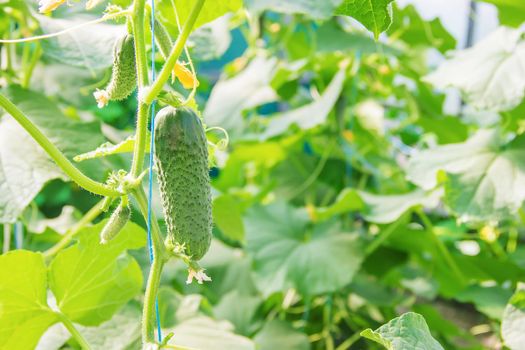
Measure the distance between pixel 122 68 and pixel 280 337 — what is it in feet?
2.90

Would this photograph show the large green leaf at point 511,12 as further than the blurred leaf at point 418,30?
No

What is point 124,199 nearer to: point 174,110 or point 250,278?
point 174,110

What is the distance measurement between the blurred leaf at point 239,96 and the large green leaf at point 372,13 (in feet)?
3.58

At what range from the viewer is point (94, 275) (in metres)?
0.77

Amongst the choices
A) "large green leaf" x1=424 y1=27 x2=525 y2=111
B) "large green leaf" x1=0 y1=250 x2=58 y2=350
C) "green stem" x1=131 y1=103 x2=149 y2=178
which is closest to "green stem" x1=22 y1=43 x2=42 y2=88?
"large green leaf" x1=0 y1=250 x2=58 y2=350

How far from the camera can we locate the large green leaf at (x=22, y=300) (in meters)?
0.68

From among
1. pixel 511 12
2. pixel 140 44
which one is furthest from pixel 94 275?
pixel 511 12

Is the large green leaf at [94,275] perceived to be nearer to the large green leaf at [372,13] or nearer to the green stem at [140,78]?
the green stem at [140,78]

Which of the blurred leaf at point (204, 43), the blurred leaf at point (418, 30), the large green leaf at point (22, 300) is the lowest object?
the blurred leaf at point (418, 30)

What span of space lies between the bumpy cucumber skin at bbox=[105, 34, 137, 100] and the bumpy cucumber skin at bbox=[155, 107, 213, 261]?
2.3 inches

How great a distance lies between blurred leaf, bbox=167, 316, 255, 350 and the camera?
0.92 m

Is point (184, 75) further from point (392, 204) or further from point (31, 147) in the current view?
point (392, 204)

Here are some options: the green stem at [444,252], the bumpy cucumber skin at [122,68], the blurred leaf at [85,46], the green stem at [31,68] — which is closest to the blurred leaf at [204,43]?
the blurred leaf at [85,46]

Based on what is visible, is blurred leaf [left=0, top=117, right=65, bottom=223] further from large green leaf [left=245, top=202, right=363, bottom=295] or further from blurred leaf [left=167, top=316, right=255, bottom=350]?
large green leaf [left=245, top=202, right=363, bottom=295]
